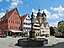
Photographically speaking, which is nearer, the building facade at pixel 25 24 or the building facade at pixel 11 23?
the building facade at pixel 11 23

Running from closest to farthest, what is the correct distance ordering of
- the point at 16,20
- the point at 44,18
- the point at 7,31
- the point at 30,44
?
the point at 30,44 → the point at 7,31 → the point at 16,20 → the point at 44,18

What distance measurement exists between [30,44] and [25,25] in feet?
207

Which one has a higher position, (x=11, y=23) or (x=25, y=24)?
(x=11, y=23)

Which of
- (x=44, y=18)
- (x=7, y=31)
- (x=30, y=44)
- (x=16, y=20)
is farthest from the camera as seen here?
(x=44, y=18)

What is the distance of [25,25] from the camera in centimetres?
8756

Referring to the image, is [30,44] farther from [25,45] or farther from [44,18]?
[44,18]

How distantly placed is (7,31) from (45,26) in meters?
36.3

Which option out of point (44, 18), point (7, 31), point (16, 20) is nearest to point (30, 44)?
point (7, 31)

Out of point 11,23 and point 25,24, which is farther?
point 25,24

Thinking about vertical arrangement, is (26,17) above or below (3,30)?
above

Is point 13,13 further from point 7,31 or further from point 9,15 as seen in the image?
point 7,31

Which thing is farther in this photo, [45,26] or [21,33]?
[45,26]

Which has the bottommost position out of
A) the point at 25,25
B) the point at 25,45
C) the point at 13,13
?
the point at 25,45

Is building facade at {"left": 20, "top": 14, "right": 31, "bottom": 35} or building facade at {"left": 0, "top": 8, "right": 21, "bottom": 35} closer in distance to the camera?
building facade at {"left": 0, "top": 8, "right": 21, "bottom": 35}
